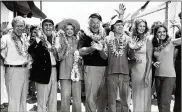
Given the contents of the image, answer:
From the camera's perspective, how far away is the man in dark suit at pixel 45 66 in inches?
163

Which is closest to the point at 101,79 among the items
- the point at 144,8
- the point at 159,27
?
the point at 159,27

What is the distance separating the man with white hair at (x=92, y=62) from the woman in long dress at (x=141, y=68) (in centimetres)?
57

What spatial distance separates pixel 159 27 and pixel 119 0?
1180 mm

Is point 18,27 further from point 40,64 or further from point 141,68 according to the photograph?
point 141,68

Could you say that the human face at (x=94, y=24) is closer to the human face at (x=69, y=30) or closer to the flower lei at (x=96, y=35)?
the flower lei at (x=96, y=35)

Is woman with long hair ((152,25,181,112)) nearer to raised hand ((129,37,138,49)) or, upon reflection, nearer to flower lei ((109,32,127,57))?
raised hand ((129,37,138,49))

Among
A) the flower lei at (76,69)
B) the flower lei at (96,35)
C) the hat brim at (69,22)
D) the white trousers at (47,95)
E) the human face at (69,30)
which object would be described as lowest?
the white trousers at (47,95)

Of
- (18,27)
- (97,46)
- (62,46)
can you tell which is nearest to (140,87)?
(97,46)

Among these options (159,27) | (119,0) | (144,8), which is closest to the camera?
(159,27)

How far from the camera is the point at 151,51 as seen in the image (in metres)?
4.47

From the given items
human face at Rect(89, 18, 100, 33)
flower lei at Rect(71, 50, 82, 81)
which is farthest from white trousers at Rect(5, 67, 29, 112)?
human face at Rect(89, 18, 100, 33)

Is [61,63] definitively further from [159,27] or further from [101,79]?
[159,27]

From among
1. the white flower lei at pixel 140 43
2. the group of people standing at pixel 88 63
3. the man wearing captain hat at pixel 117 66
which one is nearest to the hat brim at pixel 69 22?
the group of people standing at pixel 88 63

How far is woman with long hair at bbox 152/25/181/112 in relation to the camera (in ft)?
14.3
